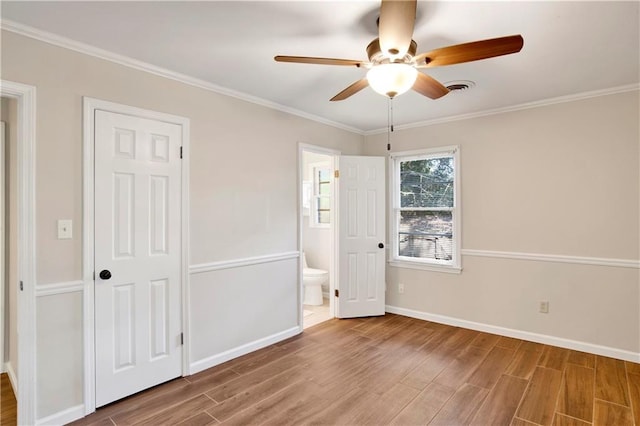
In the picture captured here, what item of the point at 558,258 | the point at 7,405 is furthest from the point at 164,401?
the point at 558,258

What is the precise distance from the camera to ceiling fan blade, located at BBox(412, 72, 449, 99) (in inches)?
83.4

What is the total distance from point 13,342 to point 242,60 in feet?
8.90

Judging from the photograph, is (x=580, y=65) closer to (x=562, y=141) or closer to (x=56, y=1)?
(x=562, y=141)

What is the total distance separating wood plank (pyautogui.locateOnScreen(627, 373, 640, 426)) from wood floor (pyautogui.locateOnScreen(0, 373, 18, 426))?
13.2ft

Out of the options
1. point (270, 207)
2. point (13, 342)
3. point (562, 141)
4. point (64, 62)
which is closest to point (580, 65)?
point (562, 141)

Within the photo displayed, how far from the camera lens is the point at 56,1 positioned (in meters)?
1.82

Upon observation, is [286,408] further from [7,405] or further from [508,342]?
[508,342]

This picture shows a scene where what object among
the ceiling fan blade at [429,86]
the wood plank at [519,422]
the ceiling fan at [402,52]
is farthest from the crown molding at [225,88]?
the wood plank at [519,422]

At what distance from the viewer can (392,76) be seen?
1.81 m

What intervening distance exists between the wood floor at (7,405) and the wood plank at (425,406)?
246 centimetres

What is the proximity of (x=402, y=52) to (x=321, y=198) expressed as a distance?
150 inches

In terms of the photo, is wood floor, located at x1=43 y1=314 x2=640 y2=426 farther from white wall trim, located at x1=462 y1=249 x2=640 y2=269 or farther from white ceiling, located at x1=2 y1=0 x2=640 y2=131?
white ceiling, located at x1=2 y1=0 x2=640 y2=131

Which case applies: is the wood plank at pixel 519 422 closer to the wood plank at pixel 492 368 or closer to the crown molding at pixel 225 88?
the wood plank at pixel 492 368

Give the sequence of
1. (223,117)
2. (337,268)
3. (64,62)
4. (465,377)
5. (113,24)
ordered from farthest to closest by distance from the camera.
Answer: (337,268), (223,117), (465,377), (64,62), (113,24)
